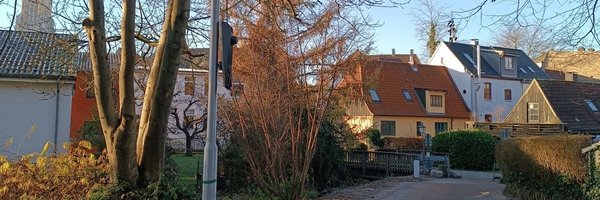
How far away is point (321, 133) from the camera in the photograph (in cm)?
1847

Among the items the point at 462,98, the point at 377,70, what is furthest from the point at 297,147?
the point at 462,98

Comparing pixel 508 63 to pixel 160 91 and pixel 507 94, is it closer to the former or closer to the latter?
pixel 507 94

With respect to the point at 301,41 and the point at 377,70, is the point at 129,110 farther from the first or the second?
the point at 377,70

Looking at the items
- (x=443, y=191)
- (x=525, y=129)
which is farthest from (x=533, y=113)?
(x=443, y=191)

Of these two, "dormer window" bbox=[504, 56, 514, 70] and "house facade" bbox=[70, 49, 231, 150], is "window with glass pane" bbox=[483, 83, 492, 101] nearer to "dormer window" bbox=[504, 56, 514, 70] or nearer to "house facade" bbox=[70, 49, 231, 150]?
"dormer window" bbox=[504, 56, 514, 70]

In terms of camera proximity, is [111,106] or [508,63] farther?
[508,63]

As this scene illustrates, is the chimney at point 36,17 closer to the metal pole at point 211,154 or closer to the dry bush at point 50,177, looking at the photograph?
the dry bush at point 50,177

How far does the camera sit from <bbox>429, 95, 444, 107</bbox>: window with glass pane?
43219 millimetres

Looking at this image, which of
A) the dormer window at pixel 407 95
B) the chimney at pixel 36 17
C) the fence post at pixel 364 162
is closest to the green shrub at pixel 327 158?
the fence post at pixel 364 162

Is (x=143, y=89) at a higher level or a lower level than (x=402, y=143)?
higher

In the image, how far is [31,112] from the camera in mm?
19203

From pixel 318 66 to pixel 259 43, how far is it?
5.57ft

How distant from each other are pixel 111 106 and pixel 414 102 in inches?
1430

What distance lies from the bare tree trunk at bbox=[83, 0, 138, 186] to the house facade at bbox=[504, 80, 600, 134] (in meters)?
30.1
